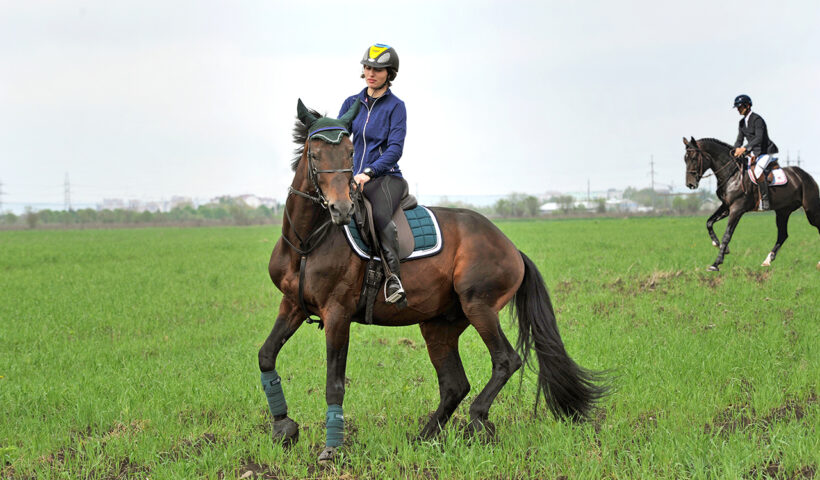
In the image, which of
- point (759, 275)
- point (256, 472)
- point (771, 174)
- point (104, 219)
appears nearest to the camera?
point (256, 472)

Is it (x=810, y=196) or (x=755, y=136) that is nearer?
(x=755, y=136)

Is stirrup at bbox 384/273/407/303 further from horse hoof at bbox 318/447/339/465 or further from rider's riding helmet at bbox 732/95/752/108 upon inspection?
rider's riding helmet at bbox 732/95/752/108

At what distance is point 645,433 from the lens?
5.71 meters

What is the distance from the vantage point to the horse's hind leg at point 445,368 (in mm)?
5918

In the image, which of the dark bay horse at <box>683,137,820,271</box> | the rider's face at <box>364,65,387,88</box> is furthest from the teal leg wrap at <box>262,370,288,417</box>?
the dark bay horse at <box>683,137,820,271</box>

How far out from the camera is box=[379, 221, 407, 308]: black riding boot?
5496 mm

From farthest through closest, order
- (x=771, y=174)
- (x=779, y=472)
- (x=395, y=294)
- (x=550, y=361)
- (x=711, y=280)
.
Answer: (x=771, y=174), (x=711, y=280), (x=550, y=361), (x=395, y=294), (x=779, y=472)

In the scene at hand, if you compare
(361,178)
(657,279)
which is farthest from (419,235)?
(657,279)

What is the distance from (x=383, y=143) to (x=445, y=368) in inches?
85.4

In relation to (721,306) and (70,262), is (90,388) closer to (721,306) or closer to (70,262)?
(721,306)

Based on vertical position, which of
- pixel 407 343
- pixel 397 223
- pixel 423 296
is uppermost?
pixel 397 223

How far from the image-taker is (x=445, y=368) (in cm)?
613

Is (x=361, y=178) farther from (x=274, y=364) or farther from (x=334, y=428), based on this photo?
(x=334, y=428)

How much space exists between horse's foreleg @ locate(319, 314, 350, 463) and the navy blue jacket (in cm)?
133
